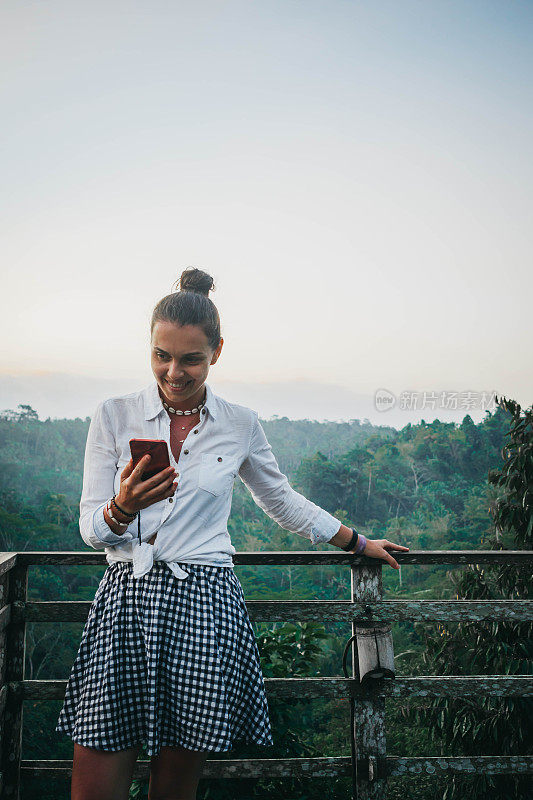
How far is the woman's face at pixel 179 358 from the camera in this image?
4.36 feet

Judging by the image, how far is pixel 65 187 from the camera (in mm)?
12719

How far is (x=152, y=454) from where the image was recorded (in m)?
1.17

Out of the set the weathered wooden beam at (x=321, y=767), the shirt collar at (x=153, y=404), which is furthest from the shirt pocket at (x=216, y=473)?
the weathered wooden beam at (x=321, y=767)

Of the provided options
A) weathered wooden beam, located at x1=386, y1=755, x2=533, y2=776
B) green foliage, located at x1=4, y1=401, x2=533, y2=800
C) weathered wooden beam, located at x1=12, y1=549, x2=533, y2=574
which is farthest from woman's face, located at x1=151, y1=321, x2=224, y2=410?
green foliage, located at x1=4, y1=401, x2=533, y2=800

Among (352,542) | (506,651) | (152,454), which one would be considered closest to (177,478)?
(152,454)

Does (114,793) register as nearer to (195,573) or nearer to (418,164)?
(195,573)

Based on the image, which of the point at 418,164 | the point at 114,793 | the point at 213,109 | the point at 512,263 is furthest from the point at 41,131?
the point at 114,793

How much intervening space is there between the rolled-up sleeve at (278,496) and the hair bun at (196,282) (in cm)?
35

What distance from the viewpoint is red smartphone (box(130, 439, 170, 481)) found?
46.1 inches

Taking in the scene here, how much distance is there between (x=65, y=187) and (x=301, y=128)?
207 inches

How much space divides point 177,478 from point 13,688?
2.95 feet

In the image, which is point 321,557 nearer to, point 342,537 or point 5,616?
point 342,537

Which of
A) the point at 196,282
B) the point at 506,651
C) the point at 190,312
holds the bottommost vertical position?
the point at 506,651

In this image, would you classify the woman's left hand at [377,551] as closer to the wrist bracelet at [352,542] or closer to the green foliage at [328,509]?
the wrist bracelet at [352,542]
